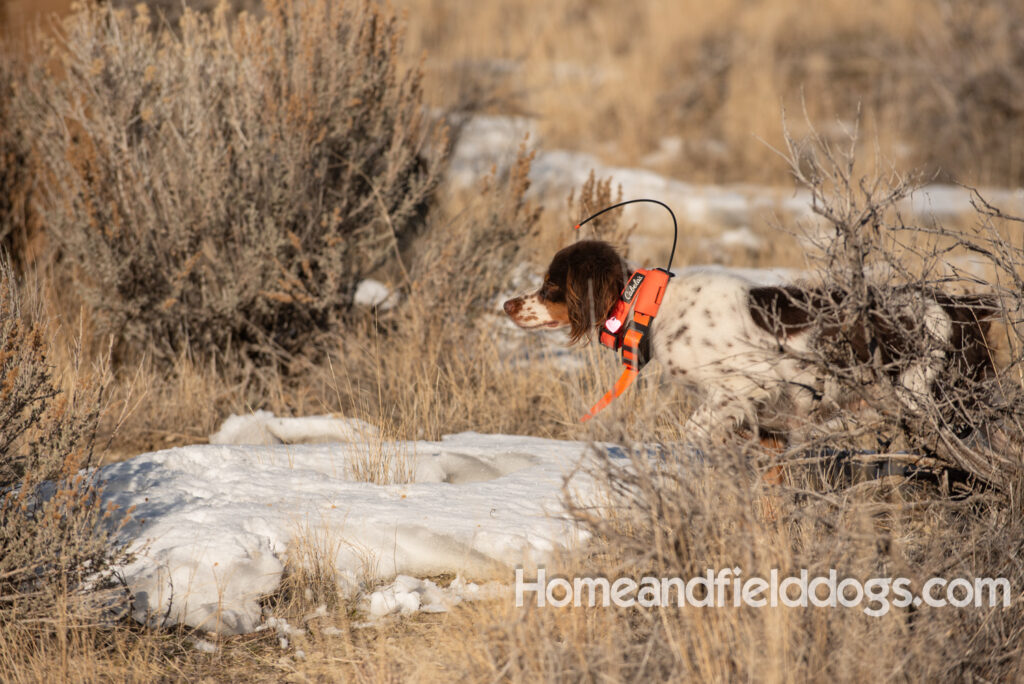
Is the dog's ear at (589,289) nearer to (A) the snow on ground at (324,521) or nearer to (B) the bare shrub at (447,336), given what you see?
(A) the snow on ground at (324,521)

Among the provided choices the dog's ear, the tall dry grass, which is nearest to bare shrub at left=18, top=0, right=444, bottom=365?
the dog's ear

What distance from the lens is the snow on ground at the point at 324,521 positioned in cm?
288

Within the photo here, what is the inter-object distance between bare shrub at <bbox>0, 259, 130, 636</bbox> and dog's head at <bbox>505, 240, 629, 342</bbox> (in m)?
1.68

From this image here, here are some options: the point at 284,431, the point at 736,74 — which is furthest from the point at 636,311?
the point at 736,74

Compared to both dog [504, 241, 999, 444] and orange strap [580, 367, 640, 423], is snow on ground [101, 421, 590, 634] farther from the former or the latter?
dog [504, 241, 999, 444]

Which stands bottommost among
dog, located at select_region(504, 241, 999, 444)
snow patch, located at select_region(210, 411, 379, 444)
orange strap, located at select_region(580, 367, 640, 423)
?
snow patch, located at select_region(210, 411, 379, 444)

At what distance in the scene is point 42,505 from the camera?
2.83 metres

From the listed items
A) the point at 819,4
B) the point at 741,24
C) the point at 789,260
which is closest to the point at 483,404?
the point at 789,260

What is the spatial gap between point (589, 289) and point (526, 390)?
1.13 metres

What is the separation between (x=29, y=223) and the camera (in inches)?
215

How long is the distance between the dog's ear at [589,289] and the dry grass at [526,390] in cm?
29

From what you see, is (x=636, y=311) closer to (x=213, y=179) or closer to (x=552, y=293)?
(x=552, y=293)

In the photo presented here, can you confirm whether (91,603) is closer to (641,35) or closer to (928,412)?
(928,412)

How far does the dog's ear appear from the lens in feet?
11.8
